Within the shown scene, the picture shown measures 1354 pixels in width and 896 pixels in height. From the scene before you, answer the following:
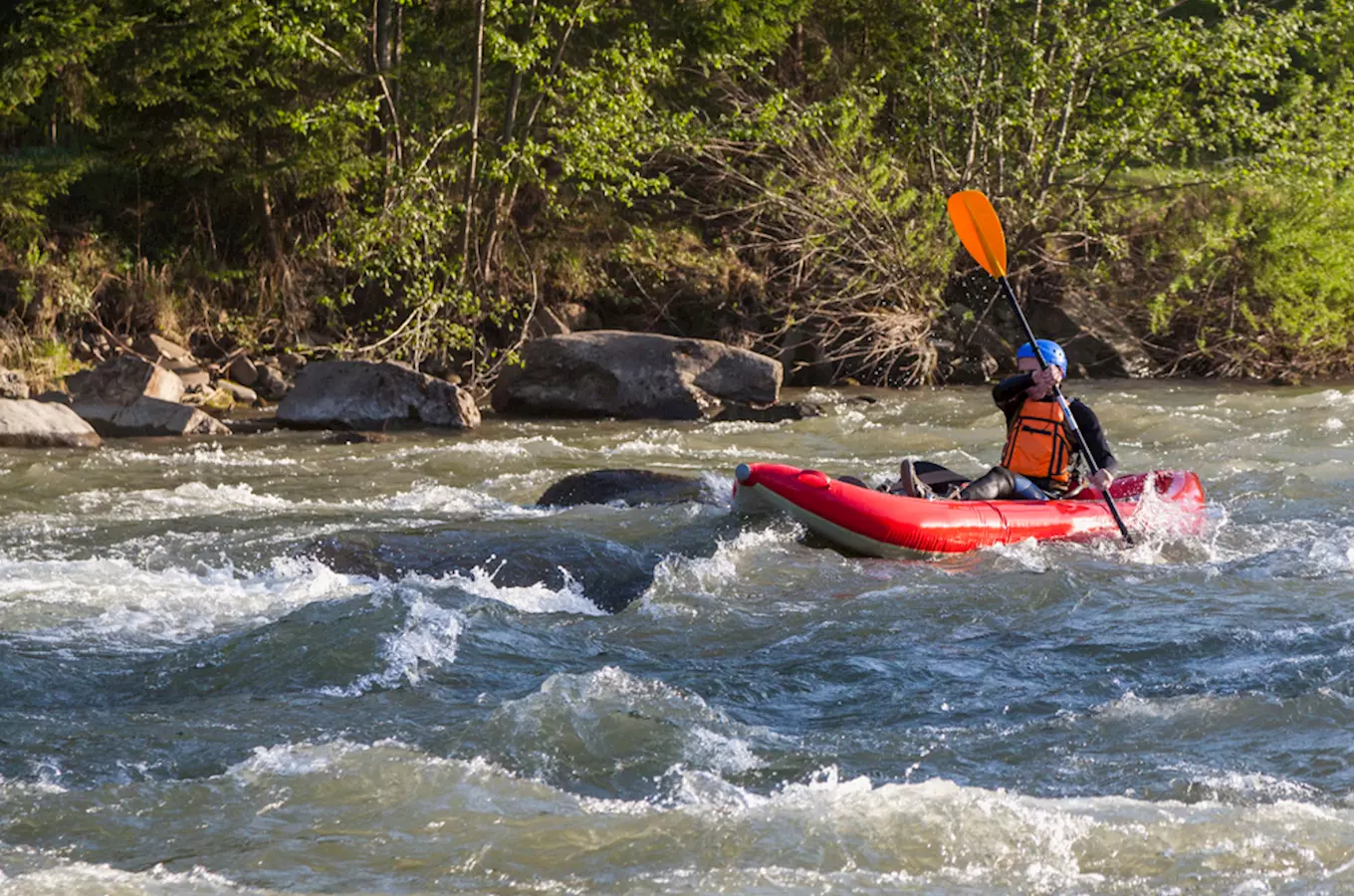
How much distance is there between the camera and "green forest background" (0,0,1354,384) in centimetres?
1270

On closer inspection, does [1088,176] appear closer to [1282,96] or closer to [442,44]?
[1282,96]

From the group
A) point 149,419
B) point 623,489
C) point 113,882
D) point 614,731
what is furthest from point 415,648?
point 149,419

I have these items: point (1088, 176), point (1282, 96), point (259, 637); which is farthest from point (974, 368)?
point (259, 637)

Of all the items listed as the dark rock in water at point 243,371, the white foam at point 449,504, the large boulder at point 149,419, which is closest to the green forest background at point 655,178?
the dark rock in water at point 243,371

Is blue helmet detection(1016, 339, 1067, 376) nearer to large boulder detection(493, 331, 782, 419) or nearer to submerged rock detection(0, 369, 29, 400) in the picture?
large boulder detection(493, 331, 782, 419)

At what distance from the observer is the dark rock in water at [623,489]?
8.02 metres

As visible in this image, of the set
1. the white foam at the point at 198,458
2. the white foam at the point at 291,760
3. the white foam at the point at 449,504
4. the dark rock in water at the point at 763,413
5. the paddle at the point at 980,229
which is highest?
the paddle at the point at 980,229

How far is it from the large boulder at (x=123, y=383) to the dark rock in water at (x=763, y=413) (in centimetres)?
415

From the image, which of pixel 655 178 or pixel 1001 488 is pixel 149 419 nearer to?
pixel 655 178

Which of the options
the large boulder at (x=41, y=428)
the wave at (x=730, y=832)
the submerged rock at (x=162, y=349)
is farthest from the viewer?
the submerged rock at (x=162, y=349)

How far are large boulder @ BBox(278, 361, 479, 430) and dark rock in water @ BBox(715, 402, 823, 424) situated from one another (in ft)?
6.31

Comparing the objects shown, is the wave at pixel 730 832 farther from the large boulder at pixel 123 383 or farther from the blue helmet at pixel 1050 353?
the large boulder at pixel 123 383

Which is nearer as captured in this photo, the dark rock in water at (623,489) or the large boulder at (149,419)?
the dark rock in water at (623,489)

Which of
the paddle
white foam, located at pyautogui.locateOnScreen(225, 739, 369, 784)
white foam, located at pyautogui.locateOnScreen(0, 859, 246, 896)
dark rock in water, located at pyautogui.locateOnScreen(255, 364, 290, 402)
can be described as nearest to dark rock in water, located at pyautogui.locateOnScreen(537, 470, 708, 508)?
the paddle
